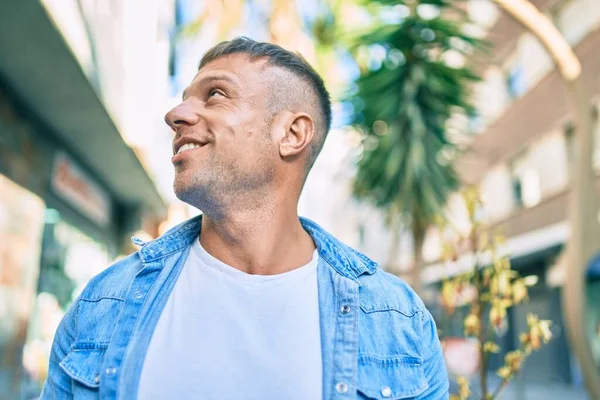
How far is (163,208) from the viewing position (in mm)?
11398

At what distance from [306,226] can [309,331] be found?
1.32ft

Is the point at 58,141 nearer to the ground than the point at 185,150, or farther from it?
farther from it

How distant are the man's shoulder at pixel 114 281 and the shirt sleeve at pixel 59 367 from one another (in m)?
0.05

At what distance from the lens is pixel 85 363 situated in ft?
4.57

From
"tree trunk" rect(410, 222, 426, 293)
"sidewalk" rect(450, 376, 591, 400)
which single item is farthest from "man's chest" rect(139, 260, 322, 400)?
"sidewalk" rect(450, 376, 591, 400)

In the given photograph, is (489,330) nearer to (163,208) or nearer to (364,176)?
(364,176)

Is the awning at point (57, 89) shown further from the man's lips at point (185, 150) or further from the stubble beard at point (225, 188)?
the stubble beard at point (225, 188)

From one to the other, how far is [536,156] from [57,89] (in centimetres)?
1228

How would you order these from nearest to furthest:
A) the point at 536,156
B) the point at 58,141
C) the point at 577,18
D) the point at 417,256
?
the point at 58,141 → the point at 417,256 → the point at 577,18 → the point at 536,156

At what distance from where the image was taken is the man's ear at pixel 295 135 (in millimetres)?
1708

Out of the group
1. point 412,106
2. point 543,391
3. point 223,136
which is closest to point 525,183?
point 543,391

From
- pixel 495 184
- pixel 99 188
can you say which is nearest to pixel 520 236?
pixel 495 184

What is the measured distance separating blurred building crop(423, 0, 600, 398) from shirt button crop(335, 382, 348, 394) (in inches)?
423

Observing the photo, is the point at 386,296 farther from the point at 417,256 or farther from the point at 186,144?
the point at 417,256
